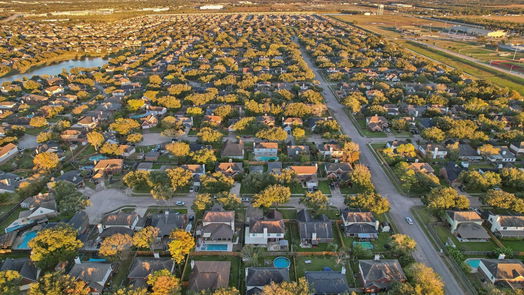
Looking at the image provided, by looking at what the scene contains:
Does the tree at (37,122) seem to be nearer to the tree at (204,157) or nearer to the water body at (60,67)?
the tree at (204,157)

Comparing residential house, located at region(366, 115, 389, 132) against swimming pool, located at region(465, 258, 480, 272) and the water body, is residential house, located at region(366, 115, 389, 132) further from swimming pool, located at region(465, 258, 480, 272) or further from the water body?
the water body

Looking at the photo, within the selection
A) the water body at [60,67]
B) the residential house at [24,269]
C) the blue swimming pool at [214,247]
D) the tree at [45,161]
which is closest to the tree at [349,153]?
the blue swimming pool at [214,247]

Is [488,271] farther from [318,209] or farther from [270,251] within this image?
[270,251]

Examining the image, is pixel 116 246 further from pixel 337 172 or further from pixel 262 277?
pixel 337 172

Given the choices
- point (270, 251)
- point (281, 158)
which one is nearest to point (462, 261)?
point (270, 251)

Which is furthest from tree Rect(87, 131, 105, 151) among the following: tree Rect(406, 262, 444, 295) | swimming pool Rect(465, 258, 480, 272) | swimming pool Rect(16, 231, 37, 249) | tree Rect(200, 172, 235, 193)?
swimming pool Rect(465, 258, 480, 272)

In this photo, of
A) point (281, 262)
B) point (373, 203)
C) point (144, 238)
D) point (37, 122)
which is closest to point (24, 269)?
point (144, 238)
